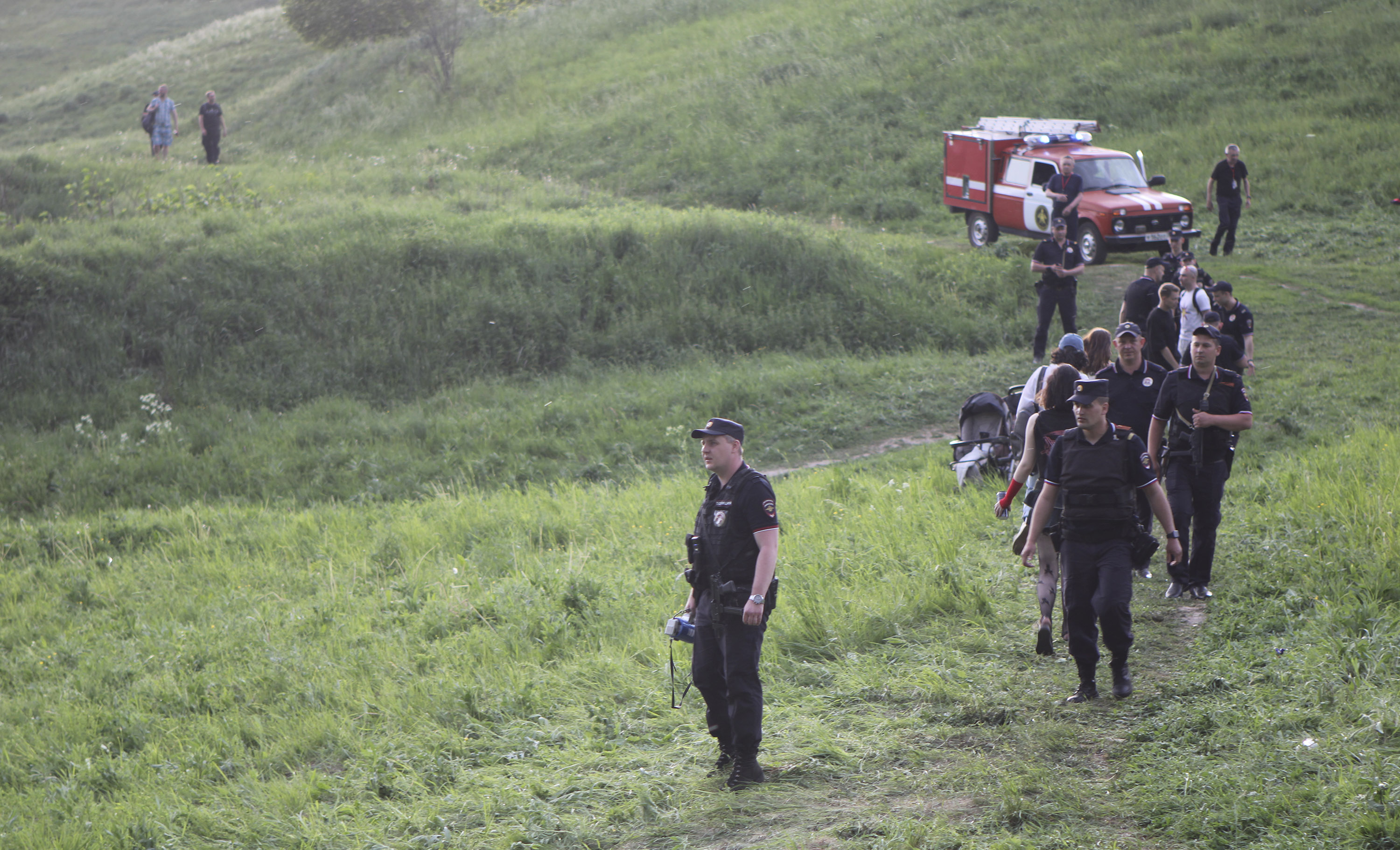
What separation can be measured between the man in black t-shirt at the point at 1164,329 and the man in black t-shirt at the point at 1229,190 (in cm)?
1015

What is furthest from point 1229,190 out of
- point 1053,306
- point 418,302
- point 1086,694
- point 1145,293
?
point 1086,694

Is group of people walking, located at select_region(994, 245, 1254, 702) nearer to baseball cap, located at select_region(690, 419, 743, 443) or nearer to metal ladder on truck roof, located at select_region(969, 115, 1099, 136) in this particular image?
baseball cap, located at select_region(690, 419, 743, 443)

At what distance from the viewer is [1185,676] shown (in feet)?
19.2

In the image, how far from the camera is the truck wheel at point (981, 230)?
21125mm

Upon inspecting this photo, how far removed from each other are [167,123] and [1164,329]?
23921 millimetres

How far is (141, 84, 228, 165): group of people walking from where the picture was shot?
25078 mm

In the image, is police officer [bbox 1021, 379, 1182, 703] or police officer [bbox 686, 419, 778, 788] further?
police officer [bbox 1021, 379, 1182, 703]

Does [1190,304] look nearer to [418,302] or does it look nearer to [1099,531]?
[1099,531]

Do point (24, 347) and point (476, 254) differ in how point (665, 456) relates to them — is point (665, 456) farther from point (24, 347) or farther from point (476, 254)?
point (24, 347)

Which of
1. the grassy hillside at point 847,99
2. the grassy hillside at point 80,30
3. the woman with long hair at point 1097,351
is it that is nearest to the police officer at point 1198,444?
the woman with long hair at point 1097,351

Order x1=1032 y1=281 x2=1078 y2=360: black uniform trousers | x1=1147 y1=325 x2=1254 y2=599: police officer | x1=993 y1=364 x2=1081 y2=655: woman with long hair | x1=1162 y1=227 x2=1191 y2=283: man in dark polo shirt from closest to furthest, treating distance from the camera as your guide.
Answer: x1=993 y1=364 x2=1081 y2=655: woman with long hair < x1=1147 y1=325 x2=1254 y2=599: police officer < x1=1162 y1=227 x2=1191 y2=283: man in dark polo shirt < x1=1032 y1=281 x2=1078 y2=360: black uniform trousers

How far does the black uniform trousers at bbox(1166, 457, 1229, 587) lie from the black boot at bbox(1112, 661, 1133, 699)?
1521 mm

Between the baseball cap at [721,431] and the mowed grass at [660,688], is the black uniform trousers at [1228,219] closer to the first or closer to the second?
the mowed grass at [660,688]

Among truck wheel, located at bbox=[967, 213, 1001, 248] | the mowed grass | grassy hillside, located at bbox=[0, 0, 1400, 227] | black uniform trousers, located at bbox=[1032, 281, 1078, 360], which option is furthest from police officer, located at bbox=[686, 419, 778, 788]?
grassy hillside, located at bbox=[0, 0, 1400, 227]
